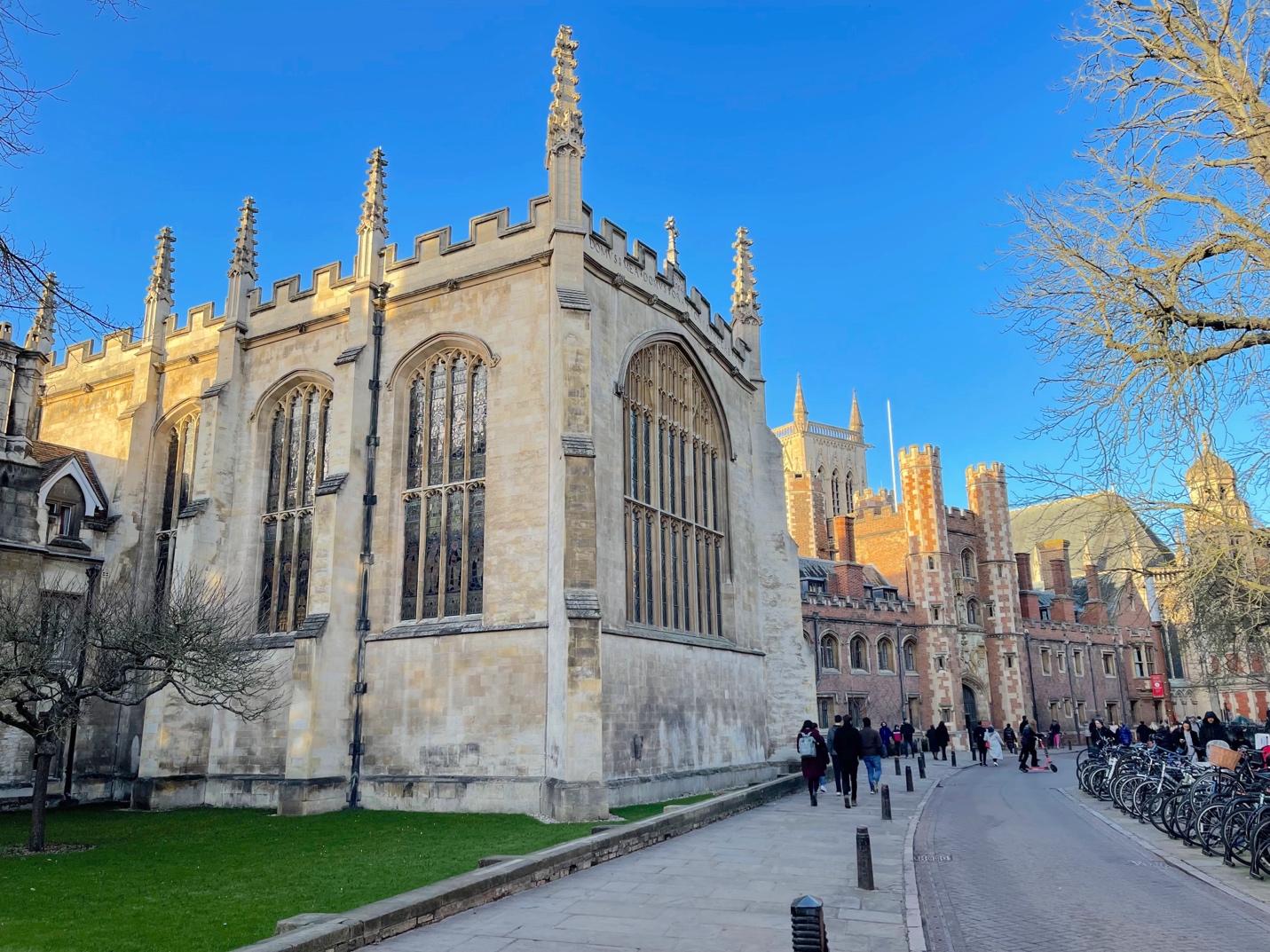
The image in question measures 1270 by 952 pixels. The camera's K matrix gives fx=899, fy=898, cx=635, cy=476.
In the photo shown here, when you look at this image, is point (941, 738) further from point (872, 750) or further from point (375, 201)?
point (375, 201)

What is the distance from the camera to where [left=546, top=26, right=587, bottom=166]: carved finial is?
18.4m

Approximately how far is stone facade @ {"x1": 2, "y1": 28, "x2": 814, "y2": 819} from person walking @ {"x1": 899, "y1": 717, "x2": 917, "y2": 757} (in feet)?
50.3

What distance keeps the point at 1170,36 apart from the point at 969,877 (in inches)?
371

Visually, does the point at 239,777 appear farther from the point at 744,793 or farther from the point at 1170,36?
the point at 1170,36

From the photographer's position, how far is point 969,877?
10586 millimetres

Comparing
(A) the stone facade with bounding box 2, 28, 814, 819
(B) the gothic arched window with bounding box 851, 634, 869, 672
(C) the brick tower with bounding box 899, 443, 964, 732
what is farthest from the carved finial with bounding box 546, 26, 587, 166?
(C) the brick tower with bounding box 899, 443, 964, 732

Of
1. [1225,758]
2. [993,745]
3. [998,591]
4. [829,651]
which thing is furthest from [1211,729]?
[998,591]

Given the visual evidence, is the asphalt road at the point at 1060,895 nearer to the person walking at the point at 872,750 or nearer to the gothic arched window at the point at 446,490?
the person walking at the point at 872,750

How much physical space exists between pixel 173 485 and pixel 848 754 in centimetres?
1750

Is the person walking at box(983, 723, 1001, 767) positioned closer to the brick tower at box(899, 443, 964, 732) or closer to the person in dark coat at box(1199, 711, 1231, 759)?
the brick tower at box(899, 443, 964, 732)

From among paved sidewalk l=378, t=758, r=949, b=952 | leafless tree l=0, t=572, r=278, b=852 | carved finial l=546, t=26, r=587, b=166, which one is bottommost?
paved sidewalk l=378, t=758, r=949, b=952

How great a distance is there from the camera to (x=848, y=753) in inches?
698

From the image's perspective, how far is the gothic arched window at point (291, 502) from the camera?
19.9 m

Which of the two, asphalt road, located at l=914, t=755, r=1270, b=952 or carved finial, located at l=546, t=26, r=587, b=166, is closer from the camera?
asphalt road, located at l=914, t=755, r=1270, b=952
